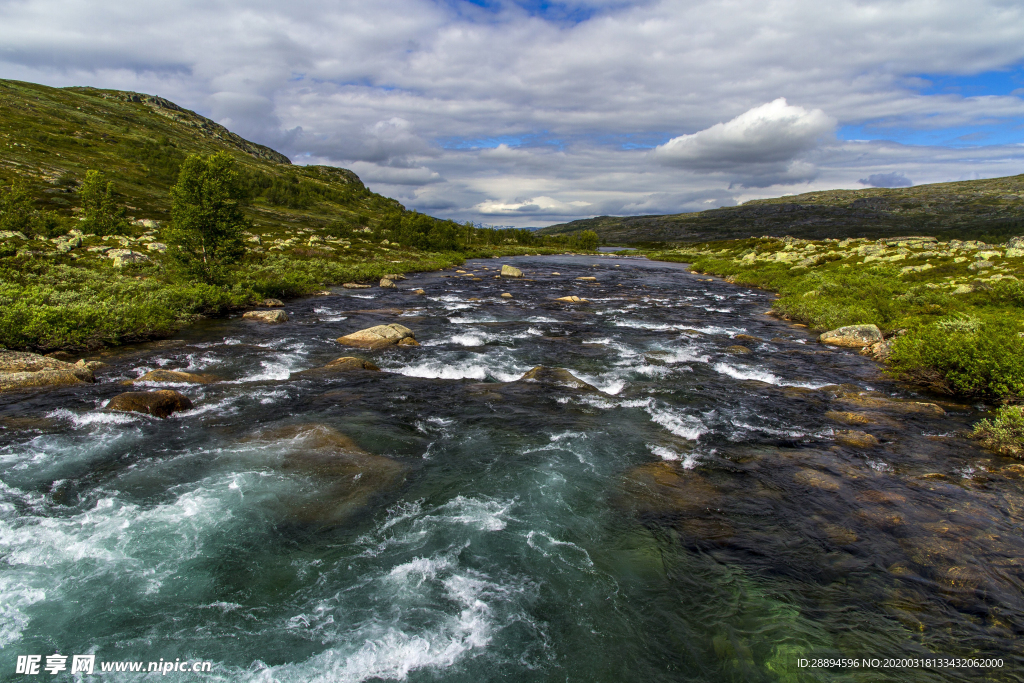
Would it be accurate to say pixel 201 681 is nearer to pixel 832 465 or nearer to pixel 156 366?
pixel 832 465

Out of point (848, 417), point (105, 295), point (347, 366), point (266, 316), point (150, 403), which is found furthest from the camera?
point (266, 316)

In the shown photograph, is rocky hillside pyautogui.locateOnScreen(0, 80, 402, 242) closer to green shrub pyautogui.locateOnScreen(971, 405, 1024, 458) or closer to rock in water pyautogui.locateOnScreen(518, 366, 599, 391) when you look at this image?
rock in water pyautogui.locateOnScreen(518, 366, 599, 391)

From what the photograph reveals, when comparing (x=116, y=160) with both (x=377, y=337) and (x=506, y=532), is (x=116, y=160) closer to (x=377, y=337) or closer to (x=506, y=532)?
(x=377, y=337)

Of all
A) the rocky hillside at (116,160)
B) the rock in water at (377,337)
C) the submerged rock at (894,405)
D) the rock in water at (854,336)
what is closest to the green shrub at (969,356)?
the submerged rock at (894,405)

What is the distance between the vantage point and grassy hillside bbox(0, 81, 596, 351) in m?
20.5

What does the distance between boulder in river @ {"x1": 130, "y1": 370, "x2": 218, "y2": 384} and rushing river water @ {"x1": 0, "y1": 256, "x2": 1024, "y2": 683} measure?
102 cm

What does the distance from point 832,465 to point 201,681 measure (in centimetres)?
1358

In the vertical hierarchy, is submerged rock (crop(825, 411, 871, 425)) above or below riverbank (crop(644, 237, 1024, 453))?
below

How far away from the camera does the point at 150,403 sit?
1352cm

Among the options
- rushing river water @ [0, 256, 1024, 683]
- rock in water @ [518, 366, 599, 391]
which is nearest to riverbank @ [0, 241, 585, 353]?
rushing river water @ [0, 256, 1024, 683]

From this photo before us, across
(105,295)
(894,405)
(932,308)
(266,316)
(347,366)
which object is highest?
(105,295)

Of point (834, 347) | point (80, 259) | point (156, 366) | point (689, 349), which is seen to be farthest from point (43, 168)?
point (834, 347)

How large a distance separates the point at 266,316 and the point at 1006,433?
107ft

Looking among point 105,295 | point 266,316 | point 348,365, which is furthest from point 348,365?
point 105,295
